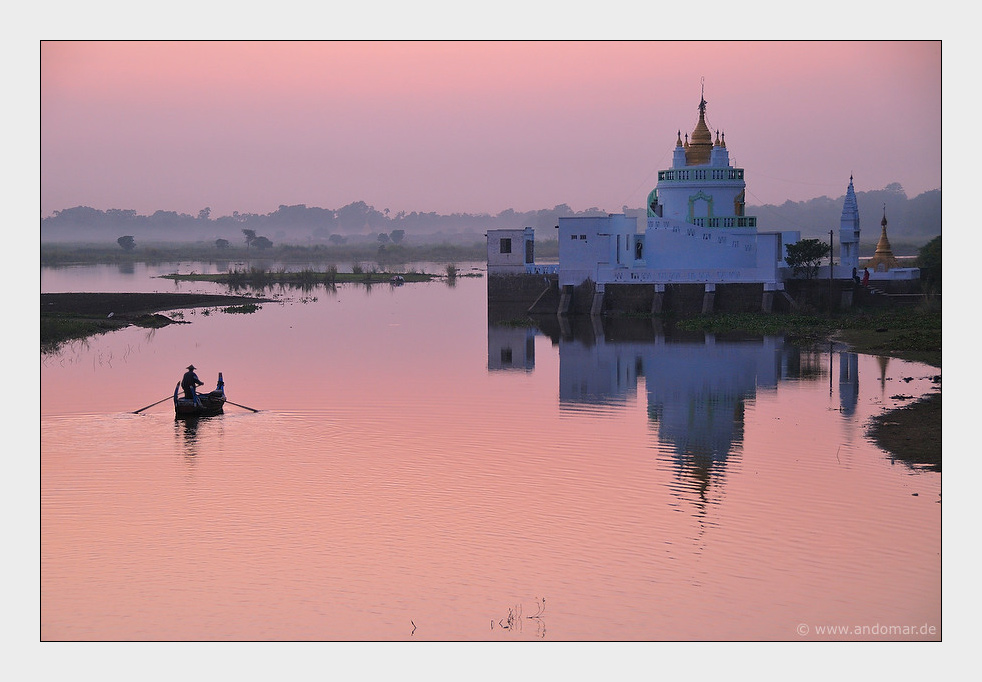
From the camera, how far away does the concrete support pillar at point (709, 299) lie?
158 feet

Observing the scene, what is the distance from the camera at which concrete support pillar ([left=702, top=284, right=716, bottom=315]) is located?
158 feet

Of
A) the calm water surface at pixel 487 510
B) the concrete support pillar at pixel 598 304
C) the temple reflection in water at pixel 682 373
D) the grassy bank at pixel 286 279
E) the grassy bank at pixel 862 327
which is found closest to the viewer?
the calm water surface at pixel 487 510

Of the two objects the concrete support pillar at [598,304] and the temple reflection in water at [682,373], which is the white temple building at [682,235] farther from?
the temple reflection in water at [682,373]

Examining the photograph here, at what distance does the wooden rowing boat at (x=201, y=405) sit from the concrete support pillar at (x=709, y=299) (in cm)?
2827

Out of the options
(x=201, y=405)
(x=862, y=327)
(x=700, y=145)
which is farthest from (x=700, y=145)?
(x=201, y=405)

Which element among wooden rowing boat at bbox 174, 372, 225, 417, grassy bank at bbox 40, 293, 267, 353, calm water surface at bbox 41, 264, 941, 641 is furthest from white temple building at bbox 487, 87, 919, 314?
wooden rowing boat at bbox 174, 372, 225, 417

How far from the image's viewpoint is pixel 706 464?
19062mm

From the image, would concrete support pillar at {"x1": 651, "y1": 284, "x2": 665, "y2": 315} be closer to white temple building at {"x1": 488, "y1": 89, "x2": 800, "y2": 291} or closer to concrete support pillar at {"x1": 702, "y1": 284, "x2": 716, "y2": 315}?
white temple building at {"x1": 488, "y1": 89, "x2": 800, "y2": 291}

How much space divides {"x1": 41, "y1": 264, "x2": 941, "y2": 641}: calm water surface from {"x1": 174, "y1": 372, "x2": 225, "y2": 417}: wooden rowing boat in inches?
15.2

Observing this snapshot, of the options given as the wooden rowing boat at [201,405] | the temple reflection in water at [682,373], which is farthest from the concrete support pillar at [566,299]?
the wooden rowing boat at [201,405]

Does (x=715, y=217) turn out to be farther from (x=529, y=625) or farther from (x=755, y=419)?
(x=529, y=625)
